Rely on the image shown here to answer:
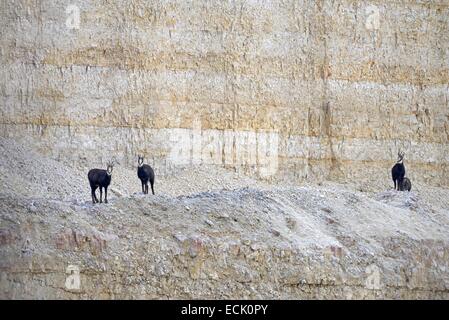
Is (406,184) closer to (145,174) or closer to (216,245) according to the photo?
(145,174)

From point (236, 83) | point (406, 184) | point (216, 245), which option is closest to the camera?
point (216, 245)

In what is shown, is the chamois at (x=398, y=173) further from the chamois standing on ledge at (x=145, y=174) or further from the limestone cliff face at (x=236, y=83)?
the chamois standing on ledge at (x=145, y=174)

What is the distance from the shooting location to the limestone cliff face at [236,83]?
50.6 metres

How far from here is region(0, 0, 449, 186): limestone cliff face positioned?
166ft

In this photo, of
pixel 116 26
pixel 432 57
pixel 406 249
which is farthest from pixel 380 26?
pixel 406 249

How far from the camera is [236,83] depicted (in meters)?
52.2

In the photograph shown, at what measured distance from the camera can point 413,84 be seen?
54.1m

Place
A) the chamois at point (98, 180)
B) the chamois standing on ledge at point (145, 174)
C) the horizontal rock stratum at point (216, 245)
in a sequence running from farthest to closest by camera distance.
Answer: the chamois standing on ledge at point (145, 174) → the chamois at point (98, 180) → the horizontal rock stratum at point (216, 245)

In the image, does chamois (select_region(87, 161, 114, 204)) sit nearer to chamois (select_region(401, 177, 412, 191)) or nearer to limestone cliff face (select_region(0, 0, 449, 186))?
Answer: limestone cliff face (select_region(0, 0, 449, 186))

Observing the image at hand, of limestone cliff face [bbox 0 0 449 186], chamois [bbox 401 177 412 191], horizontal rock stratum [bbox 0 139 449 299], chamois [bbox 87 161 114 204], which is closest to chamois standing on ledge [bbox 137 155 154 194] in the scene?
horizontal rock stratum [bbox 0 139 449 299]

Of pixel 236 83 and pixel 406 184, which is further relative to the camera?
pixel 236 83

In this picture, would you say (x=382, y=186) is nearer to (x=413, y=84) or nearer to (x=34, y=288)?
(x=413, y=84)

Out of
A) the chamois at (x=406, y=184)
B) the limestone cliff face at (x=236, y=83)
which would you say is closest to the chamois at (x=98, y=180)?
the limestone cliff face at (x=236, y=83)

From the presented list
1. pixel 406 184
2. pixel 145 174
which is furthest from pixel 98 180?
pixel 406 184
